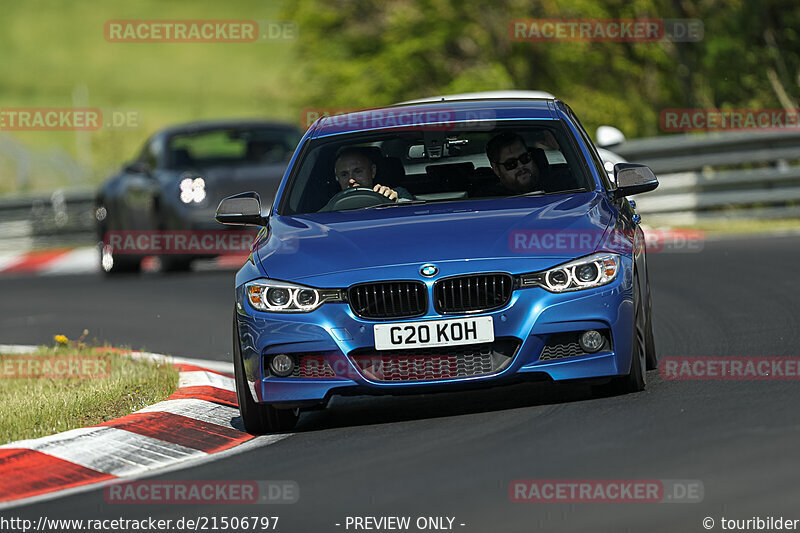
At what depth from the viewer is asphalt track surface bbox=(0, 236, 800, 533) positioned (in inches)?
204

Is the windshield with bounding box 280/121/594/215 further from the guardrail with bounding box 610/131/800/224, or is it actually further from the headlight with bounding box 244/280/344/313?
the guardrail with bounding box 610/131/800/224

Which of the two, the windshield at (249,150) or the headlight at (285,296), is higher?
the windshield at (249,150)

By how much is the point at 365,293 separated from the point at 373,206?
1.08m

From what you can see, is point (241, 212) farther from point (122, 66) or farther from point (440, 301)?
point (122, 66)

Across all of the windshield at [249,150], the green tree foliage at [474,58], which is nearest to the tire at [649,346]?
the windshield at [249,150]

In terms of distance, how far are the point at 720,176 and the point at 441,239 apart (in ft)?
43.3

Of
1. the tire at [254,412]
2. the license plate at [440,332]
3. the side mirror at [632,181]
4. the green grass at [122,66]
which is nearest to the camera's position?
the license plate at [440,332]

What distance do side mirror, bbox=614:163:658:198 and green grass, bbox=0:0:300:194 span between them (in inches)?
4166

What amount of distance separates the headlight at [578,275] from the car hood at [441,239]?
4 cm

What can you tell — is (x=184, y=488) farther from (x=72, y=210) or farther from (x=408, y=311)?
(x=72, y=210)

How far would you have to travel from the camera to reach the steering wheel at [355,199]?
817 centimetres

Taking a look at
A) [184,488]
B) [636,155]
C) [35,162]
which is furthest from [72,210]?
[184,488]

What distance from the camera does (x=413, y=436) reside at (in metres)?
6.89

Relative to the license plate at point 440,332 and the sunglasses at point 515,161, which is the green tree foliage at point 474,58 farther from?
the license plate at point 440,332
